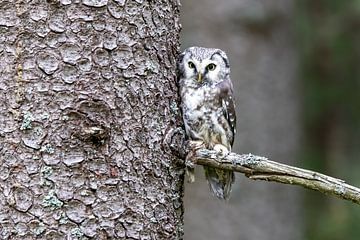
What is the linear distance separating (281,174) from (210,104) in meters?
1.10

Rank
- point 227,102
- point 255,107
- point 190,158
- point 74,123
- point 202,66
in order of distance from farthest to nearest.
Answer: point 255,107 → point 227,102 → point 202,66 → point 190,158 → point 74,123

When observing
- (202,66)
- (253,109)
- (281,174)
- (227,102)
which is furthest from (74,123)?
(253,109)

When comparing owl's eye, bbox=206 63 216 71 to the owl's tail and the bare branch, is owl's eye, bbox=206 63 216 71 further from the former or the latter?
the bare branch

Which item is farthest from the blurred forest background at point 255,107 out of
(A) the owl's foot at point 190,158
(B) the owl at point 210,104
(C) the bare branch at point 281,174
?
(C) the bare branch at point 281,174

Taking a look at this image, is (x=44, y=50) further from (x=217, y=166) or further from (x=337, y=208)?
(x=337, y=208)

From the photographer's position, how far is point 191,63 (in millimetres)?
3775

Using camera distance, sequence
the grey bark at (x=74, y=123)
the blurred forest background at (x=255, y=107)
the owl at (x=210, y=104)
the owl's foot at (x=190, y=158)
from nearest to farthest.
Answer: the grey bark at (x=74, y=123) → the owl's foot at (x=190, y=158) → the owl at (x=210, y=104) → the blurred forest background at (x=255, y=107)

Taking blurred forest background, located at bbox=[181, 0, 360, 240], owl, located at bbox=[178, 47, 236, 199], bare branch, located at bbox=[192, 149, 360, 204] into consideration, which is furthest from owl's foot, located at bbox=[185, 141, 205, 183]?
blurred forest background, located at bbox=[181, 0, 360, 240]

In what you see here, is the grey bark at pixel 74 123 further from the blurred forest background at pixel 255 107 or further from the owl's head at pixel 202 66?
the blurred forest background at pixel 255 107

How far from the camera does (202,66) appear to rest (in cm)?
390

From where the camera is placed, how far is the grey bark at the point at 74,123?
2750mm

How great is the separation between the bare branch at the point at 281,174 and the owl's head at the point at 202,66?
635 millimetres

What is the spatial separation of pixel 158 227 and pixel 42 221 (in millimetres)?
409

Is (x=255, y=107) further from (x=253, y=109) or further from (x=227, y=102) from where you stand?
(x=227, y=102)
